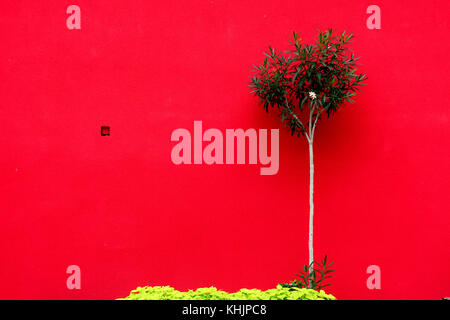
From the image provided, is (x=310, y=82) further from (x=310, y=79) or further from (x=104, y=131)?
(x=104, y=131)

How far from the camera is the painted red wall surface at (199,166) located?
377 centimetres

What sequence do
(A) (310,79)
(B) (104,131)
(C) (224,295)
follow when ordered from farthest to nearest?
(B) (104,131) < (A) (310,79) < (C) (224,295)

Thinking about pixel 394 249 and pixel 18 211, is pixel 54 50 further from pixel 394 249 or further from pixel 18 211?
pixel 394 249

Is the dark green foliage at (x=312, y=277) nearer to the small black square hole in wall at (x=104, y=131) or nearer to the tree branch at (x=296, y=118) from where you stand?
the tree branch at (x=296, y=118)

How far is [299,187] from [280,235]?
0.47 metres

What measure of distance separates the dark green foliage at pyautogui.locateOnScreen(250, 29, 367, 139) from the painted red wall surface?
0.24 metres

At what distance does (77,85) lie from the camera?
12.4ft

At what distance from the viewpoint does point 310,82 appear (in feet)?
11.3

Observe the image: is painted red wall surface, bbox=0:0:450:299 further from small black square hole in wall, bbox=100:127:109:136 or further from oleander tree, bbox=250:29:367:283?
oleander tree, bbox=250:29:367:283

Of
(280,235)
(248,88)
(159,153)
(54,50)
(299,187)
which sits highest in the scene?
(54,50)

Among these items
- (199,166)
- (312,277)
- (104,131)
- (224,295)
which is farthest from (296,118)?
(104,131)

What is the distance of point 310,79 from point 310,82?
2 centimetres

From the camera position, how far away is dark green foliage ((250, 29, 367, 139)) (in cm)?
344

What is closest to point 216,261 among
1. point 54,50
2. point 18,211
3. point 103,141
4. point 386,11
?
point 103,141
